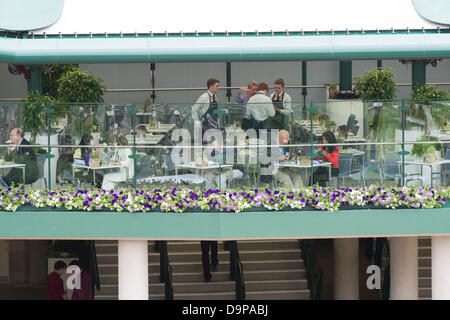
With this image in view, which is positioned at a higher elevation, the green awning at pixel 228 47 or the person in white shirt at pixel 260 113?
the green awning at pixel 228 47

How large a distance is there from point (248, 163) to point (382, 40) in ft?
14.4

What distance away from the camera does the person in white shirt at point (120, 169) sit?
47.0 ft

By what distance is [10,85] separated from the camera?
918 inches

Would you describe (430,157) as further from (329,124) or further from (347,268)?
(347,268)

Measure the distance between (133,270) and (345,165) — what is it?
3.65 metres

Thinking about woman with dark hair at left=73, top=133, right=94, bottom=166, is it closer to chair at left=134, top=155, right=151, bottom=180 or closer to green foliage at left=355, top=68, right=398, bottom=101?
chair at left=134, top=155, right=151, bottom=180

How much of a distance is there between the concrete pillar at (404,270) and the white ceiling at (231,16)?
13.0 ft

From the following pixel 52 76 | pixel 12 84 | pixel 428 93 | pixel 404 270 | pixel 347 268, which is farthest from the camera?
pixel 12 84

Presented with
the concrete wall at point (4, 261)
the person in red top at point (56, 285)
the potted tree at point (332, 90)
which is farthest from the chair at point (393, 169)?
the concrete wall at point (4, 261)

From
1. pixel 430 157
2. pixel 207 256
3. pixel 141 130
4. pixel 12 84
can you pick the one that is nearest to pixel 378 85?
pixel 430 157

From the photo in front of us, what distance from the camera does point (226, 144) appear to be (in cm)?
1412

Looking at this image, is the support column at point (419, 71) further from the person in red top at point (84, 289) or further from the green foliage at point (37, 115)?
the green foliage at point (37, 115)

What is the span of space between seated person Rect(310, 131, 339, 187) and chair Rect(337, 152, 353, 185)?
1.8 inches
